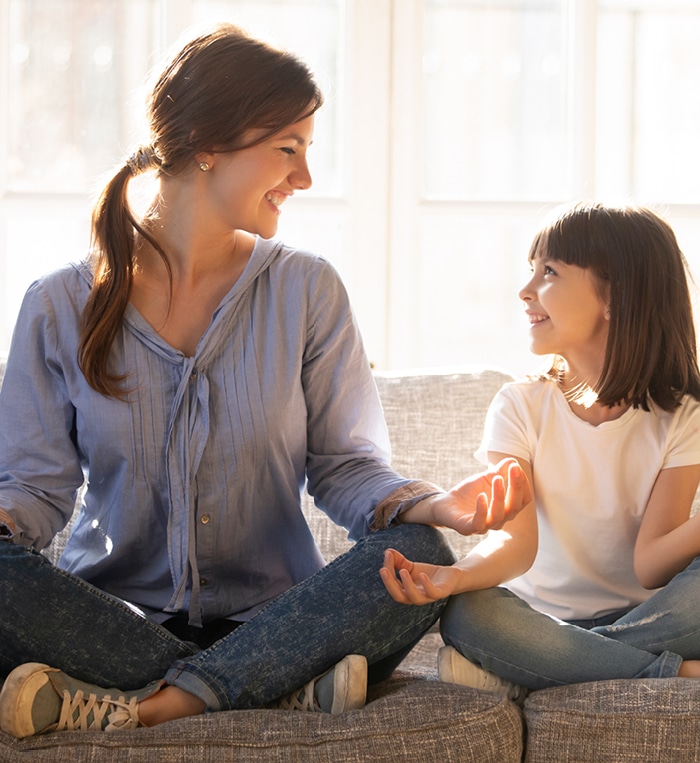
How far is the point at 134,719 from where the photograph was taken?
1.38m

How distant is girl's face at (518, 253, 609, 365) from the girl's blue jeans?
450mm

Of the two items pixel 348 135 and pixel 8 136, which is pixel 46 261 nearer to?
pixel 8 136

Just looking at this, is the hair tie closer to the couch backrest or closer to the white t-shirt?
the couch backrest

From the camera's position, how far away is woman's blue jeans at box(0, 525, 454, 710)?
55.7 inches

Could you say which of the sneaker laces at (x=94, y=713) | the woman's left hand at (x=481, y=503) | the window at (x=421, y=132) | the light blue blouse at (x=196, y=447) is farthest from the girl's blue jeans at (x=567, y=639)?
the window at (x=421, y=132)

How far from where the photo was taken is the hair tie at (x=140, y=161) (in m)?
1.76

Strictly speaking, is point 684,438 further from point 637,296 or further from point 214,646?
point 214,646

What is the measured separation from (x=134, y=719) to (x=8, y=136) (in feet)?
6.04

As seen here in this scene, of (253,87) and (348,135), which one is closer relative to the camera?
(253,87)

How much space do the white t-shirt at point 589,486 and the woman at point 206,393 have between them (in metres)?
0.25

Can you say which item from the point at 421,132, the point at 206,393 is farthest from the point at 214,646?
the point at 421,132

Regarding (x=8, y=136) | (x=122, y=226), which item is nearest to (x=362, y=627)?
(x=122, y=226)

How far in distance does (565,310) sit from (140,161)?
29.7 inches


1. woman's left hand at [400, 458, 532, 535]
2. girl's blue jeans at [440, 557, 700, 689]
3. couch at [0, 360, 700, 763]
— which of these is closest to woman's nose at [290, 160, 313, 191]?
woman's left hand at [400, 458, 532, 535]
